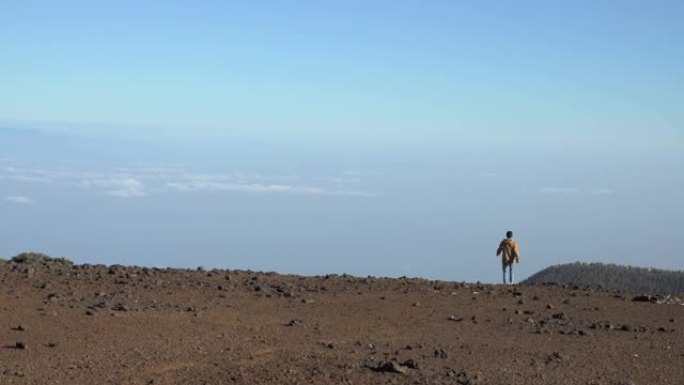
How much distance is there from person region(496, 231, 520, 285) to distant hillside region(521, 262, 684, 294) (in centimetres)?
118

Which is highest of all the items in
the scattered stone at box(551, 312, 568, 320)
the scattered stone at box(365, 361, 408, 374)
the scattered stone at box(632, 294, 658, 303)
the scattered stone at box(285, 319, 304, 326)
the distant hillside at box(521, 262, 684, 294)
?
the distant hillside at box(521, 262, 684, 294)

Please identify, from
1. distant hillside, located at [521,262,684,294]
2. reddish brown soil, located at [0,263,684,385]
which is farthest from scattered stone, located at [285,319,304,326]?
distant hillside, located at [521,262,684,294]

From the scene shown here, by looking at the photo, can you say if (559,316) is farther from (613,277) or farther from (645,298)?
(613,277)

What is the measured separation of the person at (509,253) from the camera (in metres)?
20.9

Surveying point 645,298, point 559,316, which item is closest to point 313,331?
point 559,316

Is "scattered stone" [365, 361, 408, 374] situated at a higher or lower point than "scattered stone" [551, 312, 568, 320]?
lower

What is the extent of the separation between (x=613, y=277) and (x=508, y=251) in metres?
3.96

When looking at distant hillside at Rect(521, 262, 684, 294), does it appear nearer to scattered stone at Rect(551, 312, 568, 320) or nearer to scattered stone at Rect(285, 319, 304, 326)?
scattered stone at Rect(551, 312, 568, 320)

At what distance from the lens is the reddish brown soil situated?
1038cm

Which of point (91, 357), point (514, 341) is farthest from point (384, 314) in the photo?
point (91, 357)

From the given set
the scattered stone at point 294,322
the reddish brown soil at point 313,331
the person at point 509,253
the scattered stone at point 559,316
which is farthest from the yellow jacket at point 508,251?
the scattered stone at point 294,322

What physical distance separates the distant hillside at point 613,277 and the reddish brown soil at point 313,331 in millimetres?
5535

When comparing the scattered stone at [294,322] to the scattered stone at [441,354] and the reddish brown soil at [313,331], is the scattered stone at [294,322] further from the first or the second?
Result: the scattered stone at [441,354]

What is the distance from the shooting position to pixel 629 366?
38.1ft
